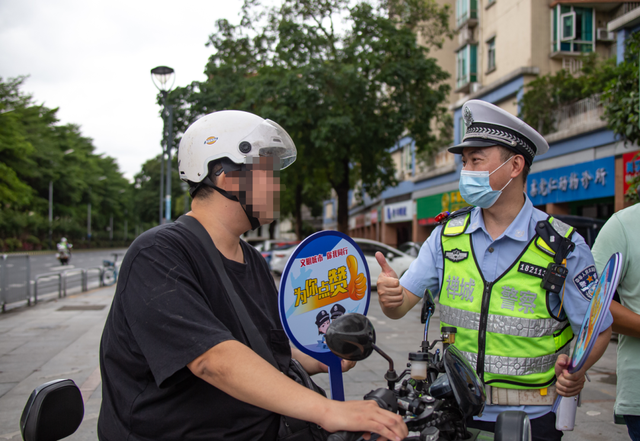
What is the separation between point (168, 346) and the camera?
139 cm

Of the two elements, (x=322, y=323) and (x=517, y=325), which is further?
(x=517, y=325)

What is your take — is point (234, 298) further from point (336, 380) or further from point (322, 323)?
point (336, 380)

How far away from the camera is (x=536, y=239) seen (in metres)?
2.09

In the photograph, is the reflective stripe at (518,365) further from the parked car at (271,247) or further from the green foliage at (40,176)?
the green foliage at (40,176)

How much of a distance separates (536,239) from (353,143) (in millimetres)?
18056

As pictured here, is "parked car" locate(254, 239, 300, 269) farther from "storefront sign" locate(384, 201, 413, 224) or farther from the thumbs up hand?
the thumbs up hand

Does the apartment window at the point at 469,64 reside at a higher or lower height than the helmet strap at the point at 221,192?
higher

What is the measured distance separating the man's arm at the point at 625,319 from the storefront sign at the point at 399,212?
2935 cm

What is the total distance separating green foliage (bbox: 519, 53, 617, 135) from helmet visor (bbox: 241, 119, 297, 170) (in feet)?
53.7

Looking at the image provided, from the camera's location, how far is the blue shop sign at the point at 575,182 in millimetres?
14794

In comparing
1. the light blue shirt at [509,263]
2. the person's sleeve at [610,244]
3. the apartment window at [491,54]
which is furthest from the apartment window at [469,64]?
the light blue shirt at [509,263]

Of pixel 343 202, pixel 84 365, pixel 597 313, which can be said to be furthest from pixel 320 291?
pixel 343 202

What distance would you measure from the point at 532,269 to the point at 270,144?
1.15 meters

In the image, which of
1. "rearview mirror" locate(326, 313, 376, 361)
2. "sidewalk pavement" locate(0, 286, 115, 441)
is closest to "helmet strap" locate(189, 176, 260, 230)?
"rearview mirror" locate(326, 313, 376, 361)
